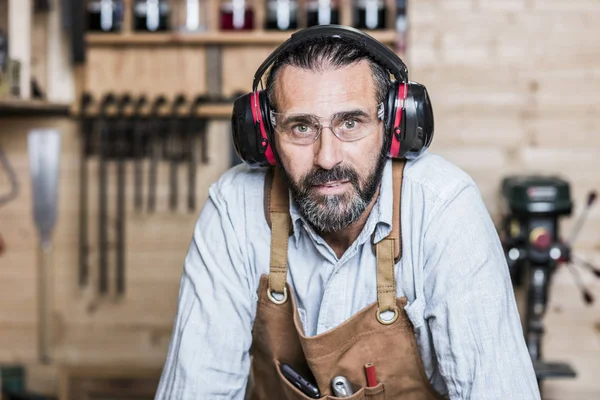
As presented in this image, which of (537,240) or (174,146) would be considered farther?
(174,146)

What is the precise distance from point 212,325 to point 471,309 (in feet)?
1.71

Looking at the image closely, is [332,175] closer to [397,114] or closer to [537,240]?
[397,114]

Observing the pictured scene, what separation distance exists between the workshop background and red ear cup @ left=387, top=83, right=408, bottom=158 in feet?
4.27

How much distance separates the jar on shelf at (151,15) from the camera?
3121mm

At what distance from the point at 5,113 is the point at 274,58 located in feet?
6.58

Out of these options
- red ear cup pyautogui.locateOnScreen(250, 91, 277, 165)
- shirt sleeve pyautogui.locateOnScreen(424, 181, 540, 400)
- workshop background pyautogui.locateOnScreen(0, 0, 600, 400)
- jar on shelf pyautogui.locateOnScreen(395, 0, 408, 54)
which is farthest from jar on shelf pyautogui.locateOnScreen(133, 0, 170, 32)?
shirt sleeve pyautogui.locateOnScreen(424, 181, 540, 400)

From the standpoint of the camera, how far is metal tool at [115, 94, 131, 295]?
3090mm

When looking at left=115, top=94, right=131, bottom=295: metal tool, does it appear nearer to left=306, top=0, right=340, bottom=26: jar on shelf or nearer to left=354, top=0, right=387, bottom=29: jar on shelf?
left=306, top=0, right=340, bottom=26: jar on shelf

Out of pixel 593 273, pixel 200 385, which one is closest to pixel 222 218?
pixel 200 385

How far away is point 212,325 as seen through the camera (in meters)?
1.57

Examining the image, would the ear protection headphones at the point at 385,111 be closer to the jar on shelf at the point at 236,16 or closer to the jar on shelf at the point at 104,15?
the jar on shelf at the point at 236,16

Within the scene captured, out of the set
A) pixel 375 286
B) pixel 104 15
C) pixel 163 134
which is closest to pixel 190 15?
pixel 104 15

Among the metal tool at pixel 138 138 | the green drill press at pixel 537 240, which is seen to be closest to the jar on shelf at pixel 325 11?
the metal tool at pixel 138 138

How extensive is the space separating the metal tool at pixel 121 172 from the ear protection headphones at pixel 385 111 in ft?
5.12
